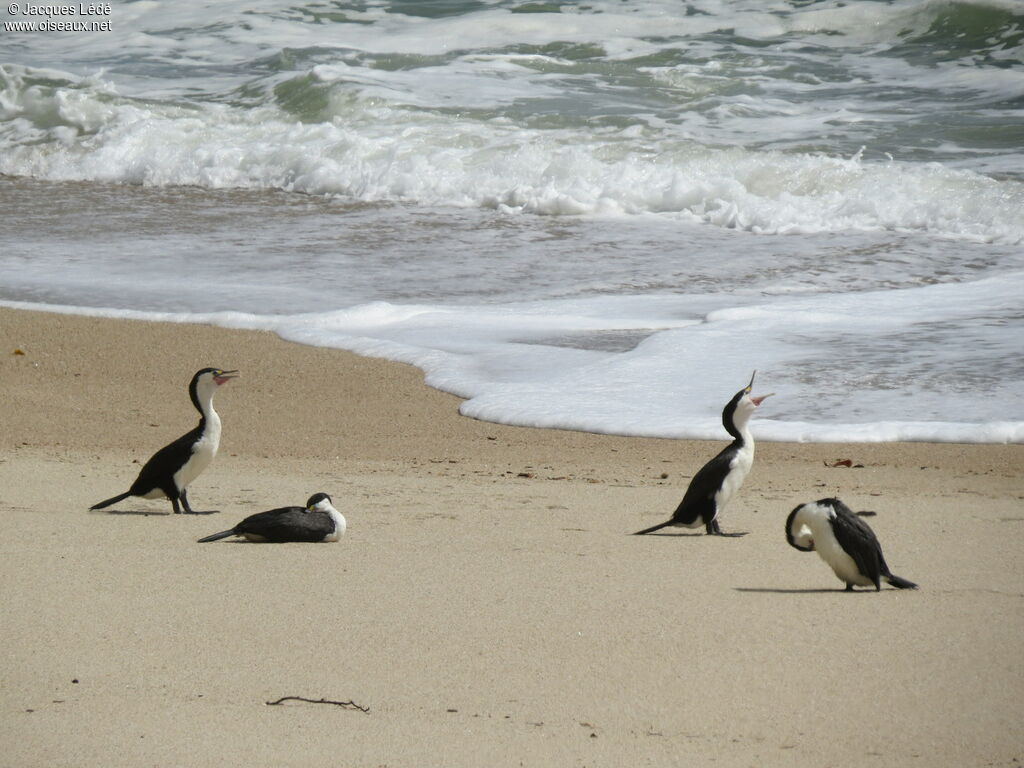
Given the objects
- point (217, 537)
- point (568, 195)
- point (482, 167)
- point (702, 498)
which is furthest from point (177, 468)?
point (482, 167)

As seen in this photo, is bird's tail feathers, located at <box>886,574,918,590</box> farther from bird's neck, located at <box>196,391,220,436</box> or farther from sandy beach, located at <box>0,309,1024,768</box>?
bird's neck, located at <box>196,391,220,436</box>

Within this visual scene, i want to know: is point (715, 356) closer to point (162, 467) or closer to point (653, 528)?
point (653, 528)

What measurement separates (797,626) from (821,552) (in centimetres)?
47

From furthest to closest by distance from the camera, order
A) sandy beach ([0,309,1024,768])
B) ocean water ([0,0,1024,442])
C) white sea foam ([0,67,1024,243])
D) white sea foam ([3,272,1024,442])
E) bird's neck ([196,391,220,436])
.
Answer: white sea foam ([0,67,1024,243])
ocean water ([0,0,1024,442])
white sea foam ([3,272,1024,442])
bird's neck ([196,391,220,436])
sandy beach ([0,309,1024,768])

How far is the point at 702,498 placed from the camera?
4941 millimetres

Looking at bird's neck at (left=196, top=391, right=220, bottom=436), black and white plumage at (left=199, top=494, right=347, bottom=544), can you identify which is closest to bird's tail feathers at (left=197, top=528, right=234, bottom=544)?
black and white plumage at (left=199, top=494, right=347, bottom=544)

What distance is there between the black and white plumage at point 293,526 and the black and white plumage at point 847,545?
1687 millimetres

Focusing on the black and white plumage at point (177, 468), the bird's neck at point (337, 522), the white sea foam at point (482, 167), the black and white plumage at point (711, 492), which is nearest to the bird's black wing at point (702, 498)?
the black and white plumage at point (711, 492)

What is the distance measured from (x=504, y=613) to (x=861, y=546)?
1.13m

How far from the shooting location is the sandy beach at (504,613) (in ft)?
10.1

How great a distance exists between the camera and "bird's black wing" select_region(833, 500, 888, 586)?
4.08 metres

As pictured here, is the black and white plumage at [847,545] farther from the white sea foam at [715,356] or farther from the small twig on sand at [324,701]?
the white sea foam at [715,356]

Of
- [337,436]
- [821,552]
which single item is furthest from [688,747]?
[337,436]

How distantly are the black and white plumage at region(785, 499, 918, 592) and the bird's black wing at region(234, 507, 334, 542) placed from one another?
5.63ft
